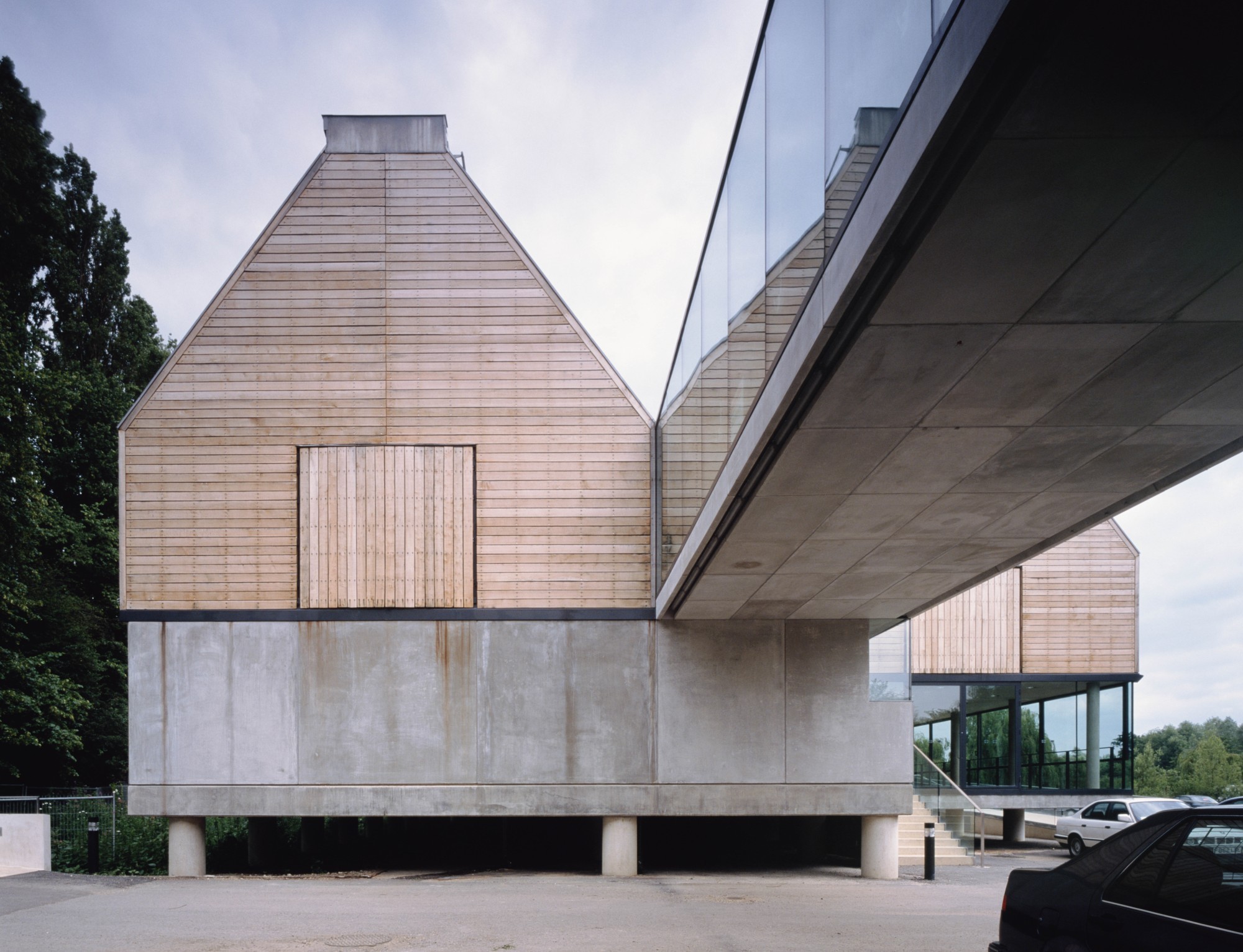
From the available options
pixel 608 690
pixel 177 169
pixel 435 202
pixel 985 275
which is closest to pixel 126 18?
pixel 177 169

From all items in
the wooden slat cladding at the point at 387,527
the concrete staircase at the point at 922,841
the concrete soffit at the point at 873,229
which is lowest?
the concrete staircase at the point at 922,841

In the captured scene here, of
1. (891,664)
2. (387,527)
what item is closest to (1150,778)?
(891,664)

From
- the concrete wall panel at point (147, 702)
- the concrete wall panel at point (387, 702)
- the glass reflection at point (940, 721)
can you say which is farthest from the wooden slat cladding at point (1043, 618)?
the concrete wall panel at point (147, 702)

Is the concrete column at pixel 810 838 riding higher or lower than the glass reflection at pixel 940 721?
lower

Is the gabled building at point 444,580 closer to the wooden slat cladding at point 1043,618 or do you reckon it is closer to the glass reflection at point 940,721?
the wooden slat cladding at point 1043,618

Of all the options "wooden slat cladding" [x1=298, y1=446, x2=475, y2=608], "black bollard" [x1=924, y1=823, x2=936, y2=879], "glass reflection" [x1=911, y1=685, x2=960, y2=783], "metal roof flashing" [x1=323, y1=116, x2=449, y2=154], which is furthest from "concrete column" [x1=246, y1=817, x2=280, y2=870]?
"glass reflection" [x1=911, y1=685, x2=960, y2=783]

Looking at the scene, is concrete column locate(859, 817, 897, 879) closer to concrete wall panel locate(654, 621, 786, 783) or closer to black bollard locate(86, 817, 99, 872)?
concrete wall panel locate(654, 621, 786, 783)

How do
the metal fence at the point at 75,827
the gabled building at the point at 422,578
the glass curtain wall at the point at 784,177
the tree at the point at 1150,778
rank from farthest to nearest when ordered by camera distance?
the tree at the point at 1150,778, the metal fence at the point at 75,827, the gabled building at the point at 422,578, the glass curtain wall at the point at 784,177

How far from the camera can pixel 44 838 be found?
44.4ft

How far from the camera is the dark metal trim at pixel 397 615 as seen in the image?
1400 centimetres

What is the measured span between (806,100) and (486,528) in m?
9.80

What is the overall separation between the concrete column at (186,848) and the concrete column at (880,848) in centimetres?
1007

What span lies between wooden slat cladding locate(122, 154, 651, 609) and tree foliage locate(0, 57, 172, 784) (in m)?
7.10

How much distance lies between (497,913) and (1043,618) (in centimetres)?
1611
